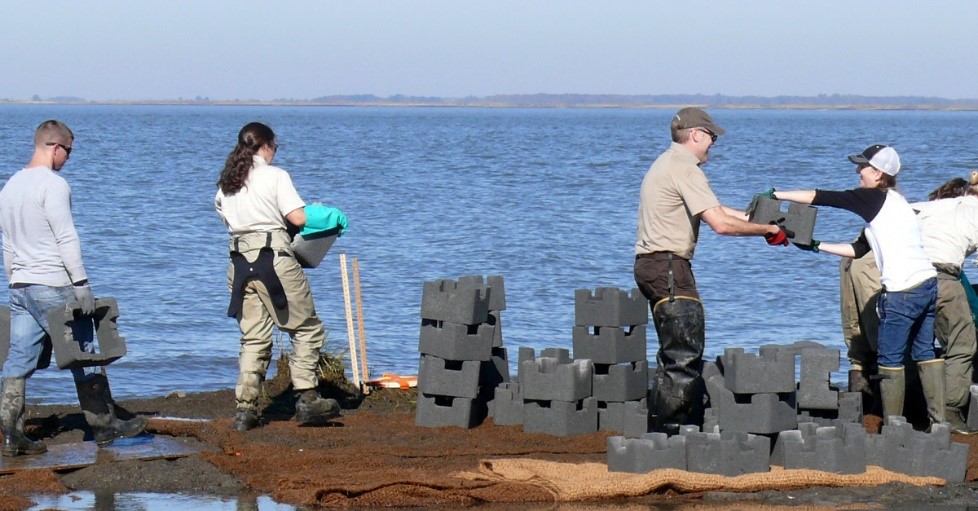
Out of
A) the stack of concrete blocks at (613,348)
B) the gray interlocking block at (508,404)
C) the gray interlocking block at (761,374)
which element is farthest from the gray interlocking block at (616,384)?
the gray interlocking block at (761,374)

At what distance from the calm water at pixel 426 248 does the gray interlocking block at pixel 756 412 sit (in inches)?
222

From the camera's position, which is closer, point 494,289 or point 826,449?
point 826,449

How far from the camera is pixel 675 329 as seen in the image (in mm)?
8328

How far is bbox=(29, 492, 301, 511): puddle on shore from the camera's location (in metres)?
7.15

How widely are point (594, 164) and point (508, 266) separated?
111 feet

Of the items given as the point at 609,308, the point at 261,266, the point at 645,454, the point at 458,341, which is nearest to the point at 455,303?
the point at 458,341

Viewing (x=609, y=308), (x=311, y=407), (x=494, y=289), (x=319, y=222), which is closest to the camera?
(x=319, y=222)

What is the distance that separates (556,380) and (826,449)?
79.1 inches

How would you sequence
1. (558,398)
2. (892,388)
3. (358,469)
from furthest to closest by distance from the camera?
(558,398) < (892,388) < (358,469)

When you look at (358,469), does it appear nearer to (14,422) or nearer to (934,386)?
(14,422)

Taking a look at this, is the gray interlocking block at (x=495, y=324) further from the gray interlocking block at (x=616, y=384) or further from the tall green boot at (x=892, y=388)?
the tall green boot at (x=892, y=388)

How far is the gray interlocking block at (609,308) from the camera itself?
9430mm

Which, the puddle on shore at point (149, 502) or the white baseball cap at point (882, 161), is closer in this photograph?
the puddle on shore at point (149, 502)

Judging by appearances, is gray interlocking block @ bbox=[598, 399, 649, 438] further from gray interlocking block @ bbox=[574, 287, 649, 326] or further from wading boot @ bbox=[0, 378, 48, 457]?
wading boot @ bbox=[0, 378, 48, 457]
